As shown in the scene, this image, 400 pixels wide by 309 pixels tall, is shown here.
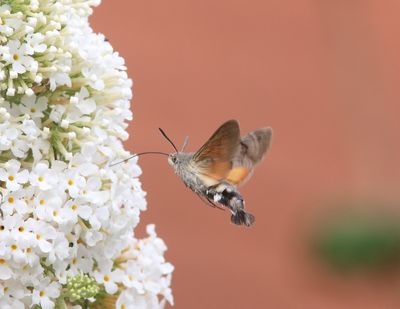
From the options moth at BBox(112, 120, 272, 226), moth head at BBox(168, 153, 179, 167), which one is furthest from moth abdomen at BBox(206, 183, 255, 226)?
moth head at BBox(168, 153, 179, 167)

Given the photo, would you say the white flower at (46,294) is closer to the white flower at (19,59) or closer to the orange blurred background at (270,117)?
the white flower at (19,59)

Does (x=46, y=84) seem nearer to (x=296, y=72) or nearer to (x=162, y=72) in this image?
(x=162, y=72)

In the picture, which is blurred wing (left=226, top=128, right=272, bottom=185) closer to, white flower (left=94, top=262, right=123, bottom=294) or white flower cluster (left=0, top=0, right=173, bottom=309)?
white flower cluster (left=0, top=0, right=173, bottom=309)

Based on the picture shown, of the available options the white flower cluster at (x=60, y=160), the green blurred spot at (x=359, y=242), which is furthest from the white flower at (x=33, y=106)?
the green blurred spot at (x=359, y=242)

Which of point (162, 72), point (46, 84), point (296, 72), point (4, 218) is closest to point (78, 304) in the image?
point (4, 218)

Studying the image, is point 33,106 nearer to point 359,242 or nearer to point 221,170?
point 221,170

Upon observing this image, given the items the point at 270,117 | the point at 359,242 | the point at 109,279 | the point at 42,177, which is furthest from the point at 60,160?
the point at 270,117

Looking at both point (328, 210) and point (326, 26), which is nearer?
point (328, 210)
